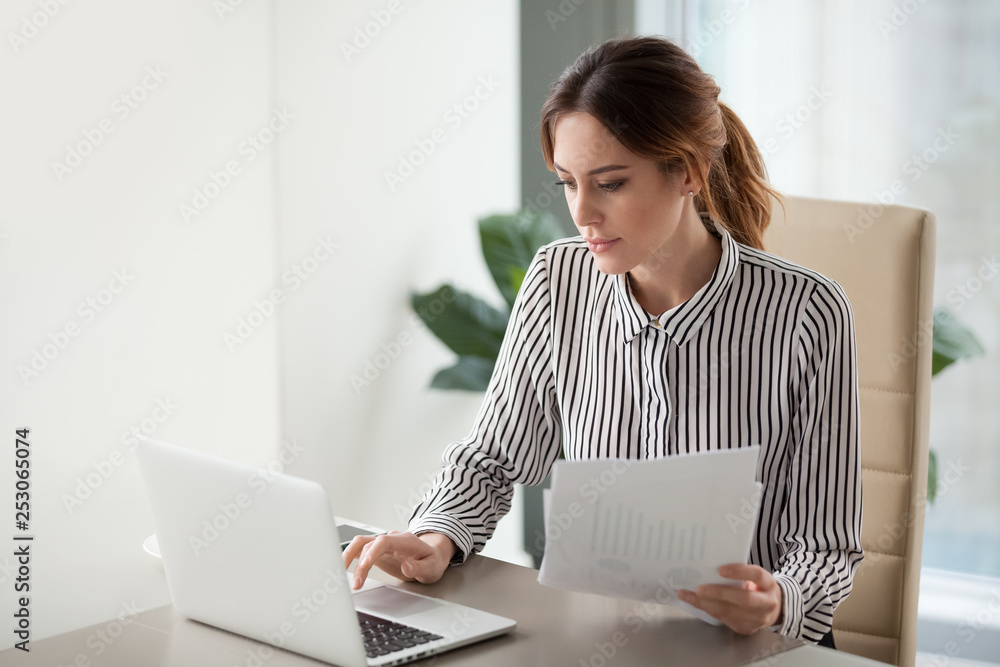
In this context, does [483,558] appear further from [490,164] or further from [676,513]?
[490,164]

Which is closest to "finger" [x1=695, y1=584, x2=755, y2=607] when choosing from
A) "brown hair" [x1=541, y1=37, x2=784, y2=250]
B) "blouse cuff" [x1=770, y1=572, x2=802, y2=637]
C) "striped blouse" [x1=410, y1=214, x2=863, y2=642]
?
"blouse cuff" [x1=770, y1=572, x2=802, y2=637]

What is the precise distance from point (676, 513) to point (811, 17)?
7.41ft

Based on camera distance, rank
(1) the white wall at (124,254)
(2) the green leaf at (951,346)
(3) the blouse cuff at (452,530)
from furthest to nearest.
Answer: (2) the green leaf at (951,346) < (1) the white wall at (124,254) < (3) the blouse cuff at (452,530)

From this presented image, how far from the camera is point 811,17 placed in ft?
9.23

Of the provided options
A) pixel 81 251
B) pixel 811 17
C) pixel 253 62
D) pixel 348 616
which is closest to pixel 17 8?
pixel 81 251

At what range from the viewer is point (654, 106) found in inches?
52.4

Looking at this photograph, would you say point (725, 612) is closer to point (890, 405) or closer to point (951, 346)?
point (890, 405)

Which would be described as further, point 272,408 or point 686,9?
point 686,9

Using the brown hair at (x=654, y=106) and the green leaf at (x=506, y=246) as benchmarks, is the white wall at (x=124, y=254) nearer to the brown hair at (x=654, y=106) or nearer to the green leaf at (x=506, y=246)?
the green leaf at (x=506, y=246)

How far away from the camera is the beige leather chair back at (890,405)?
1.52m

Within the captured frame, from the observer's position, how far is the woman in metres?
1.33

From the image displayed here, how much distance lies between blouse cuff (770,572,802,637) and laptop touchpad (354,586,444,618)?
15.7 inches

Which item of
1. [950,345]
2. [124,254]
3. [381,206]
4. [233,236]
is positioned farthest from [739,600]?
[381,206]

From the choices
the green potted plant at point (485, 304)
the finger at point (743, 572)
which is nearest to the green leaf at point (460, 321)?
the green potted plant at point (485, 304)
